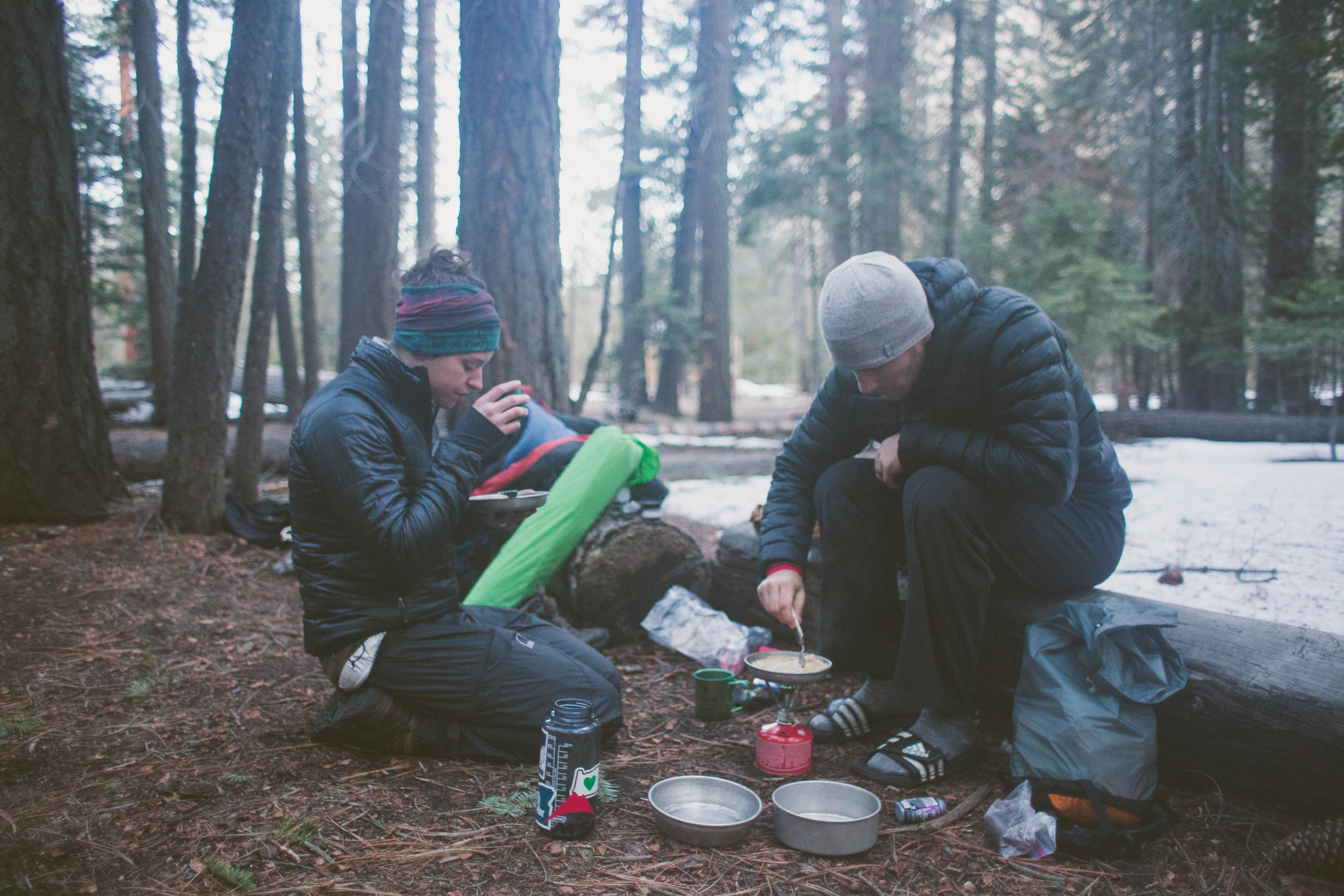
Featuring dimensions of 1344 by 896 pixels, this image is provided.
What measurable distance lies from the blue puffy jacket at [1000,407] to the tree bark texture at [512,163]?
268 centimetres

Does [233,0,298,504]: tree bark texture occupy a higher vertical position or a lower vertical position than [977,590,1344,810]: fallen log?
higher

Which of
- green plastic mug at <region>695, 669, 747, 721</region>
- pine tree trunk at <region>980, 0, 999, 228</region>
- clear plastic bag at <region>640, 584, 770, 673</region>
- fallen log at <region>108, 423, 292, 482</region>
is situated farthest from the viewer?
pine tree trunk at <region>980, 0, 999, 228</region>

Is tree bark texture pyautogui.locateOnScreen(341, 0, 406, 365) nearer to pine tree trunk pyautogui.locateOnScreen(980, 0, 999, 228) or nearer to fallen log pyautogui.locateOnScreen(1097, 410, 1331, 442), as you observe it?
fallen log pyautogui.locateOnScreen(1097, 410, 1331, 442)

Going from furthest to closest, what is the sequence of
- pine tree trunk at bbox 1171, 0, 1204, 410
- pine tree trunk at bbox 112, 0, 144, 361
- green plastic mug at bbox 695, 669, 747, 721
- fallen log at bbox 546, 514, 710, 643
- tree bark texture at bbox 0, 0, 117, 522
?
pine tree trunk at bbox 1171, 0, 1204, 410, pine tree trunk at bbox 112, 0, 144, 361, tree bark texture at bbox 0, 0, 117, 522, fallen log at bbox 546, 514, 710, 643, green plastic mug at bbox 695, 669, 747, 721

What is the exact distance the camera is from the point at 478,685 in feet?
8.38

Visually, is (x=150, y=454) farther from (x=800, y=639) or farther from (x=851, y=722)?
(x=851, y=722)

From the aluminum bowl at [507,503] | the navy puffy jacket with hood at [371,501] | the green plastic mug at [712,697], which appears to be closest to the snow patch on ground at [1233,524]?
the green plastic mug at [712,697]

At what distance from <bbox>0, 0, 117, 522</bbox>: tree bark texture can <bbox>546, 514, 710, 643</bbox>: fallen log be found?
308 cm

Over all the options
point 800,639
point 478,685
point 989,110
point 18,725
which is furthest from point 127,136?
point 989,110

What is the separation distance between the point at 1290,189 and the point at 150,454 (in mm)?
13960

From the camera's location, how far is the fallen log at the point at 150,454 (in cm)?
671

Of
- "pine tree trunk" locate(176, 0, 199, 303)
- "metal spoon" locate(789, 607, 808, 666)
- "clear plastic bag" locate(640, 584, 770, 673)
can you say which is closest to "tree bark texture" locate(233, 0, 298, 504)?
"pine tree trunk" locate(176, 0, 199, 303)

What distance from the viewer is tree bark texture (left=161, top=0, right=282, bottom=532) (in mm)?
4828

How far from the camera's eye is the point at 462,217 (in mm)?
4910
